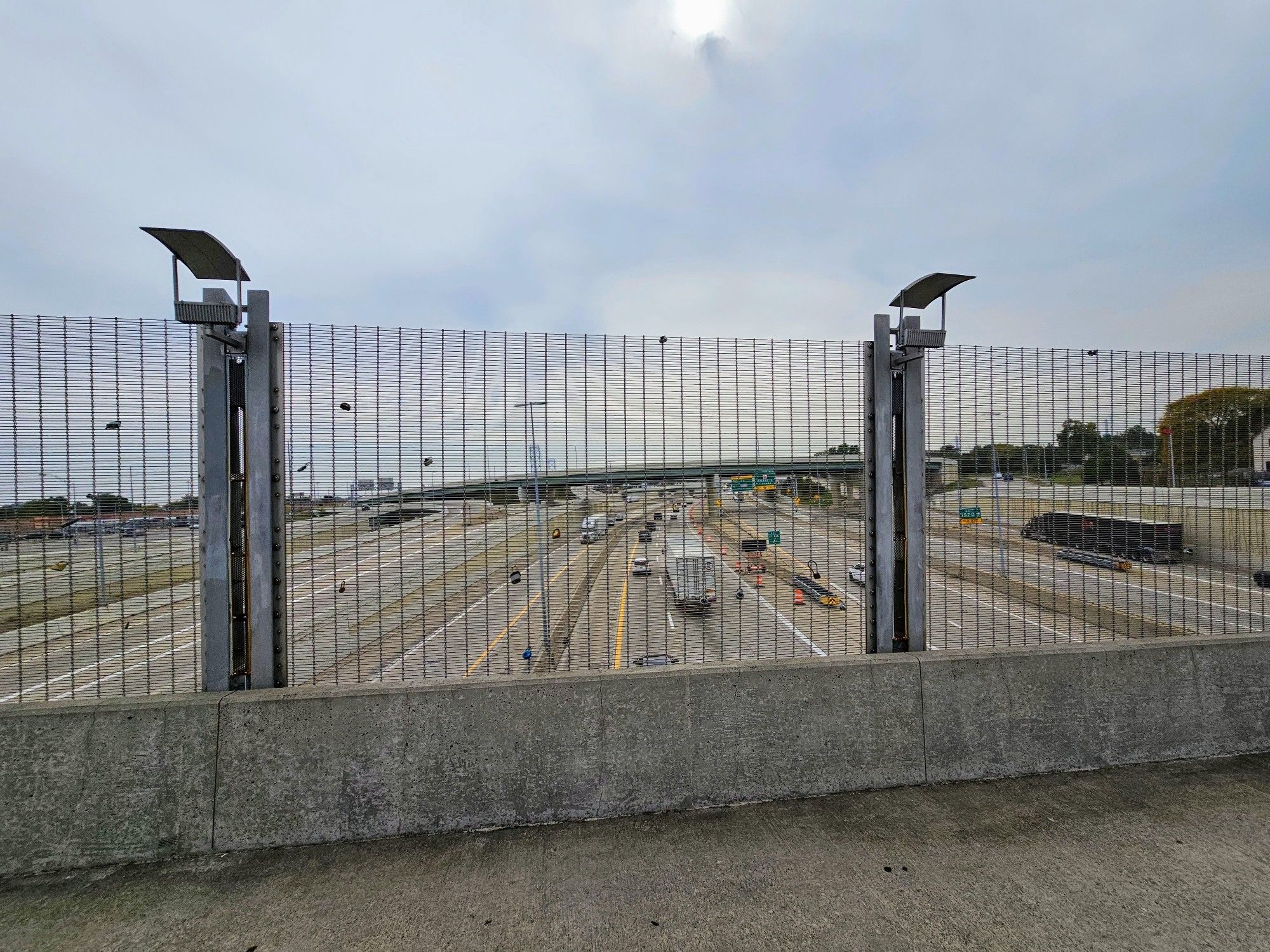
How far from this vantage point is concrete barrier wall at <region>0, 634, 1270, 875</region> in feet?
9.32

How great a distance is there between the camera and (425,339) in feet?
11.5

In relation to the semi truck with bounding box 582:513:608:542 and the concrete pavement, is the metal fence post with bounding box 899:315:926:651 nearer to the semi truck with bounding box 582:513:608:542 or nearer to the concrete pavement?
the concrete pavement

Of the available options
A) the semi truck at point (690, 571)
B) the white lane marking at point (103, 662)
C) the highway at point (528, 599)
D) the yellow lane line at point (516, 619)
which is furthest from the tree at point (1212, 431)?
the white lane marking at point (103, 662)

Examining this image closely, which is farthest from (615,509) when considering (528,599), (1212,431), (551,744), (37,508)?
(1212,431)

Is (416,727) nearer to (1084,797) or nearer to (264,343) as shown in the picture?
(264,343)

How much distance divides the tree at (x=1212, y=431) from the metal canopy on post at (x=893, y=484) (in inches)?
93.6

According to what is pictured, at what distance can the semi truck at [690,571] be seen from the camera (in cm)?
372

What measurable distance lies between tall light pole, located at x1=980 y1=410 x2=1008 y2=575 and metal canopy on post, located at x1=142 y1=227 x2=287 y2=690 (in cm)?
504

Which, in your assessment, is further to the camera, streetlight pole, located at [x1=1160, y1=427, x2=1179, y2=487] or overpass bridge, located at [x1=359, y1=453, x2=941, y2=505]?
streetlight pole, located at [x1=1160, y1=427, x2=1179, y2=487]

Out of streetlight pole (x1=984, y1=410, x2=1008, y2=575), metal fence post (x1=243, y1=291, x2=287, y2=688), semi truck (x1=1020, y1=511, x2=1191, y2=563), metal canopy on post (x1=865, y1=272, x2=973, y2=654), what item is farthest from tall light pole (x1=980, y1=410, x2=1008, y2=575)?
metal fence post (x1=243, y1=291, x2=287, y2=688)

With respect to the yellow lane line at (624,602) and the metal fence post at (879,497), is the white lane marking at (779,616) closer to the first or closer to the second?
the metal fence post at (879,497)

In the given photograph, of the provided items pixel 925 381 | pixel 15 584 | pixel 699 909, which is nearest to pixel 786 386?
pixel 925 381

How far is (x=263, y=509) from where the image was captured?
3211 millimetres

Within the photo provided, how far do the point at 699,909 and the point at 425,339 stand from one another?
11.9ft
